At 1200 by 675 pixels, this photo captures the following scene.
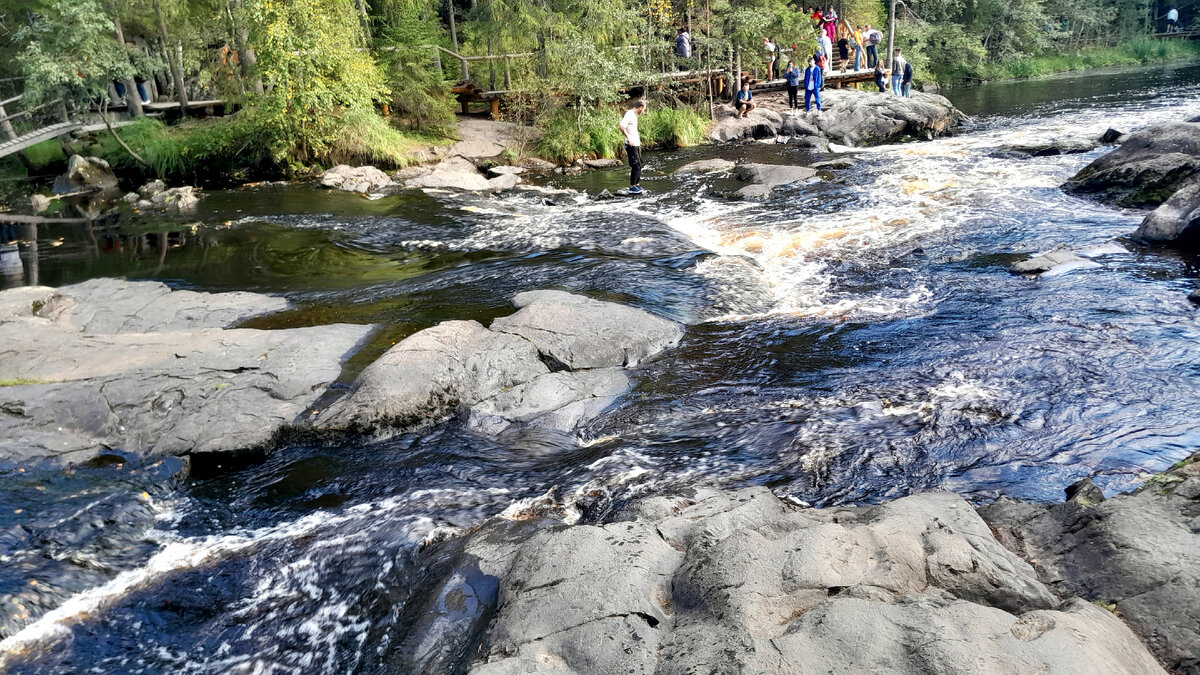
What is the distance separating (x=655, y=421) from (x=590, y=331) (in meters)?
1.80

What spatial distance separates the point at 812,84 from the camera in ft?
80.1

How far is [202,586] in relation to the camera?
15.1 ft

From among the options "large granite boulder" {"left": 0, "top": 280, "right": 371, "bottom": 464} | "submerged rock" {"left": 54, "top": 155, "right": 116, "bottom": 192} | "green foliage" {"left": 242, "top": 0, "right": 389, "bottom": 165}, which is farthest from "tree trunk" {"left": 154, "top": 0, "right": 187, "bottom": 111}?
"large granite boulder" {"left": 0, "top": 280, "right": 371, "bottom": 464}

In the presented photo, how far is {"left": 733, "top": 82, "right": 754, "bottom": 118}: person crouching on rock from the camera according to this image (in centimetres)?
2538

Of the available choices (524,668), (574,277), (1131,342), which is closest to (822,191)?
(574,277)

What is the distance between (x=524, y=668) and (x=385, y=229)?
12100mm

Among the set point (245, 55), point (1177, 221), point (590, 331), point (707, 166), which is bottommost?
point (590, 331)

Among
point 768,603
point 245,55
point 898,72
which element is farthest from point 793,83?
point 768,603

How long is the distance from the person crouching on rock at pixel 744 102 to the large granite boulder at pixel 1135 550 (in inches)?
903

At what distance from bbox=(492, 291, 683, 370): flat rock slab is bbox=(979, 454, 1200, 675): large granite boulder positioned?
4024 millimetres

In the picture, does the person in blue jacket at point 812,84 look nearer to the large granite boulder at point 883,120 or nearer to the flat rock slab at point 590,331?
the large granite boulder at point 883,120

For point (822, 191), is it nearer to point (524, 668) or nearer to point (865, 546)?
point (865, 546)

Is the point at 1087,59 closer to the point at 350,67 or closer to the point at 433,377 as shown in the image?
the point at 350,67

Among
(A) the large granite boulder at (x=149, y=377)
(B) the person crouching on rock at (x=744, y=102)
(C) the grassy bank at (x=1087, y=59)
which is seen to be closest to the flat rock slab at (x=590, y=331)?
(A) the large granite boulder at (x=149, y=377)
